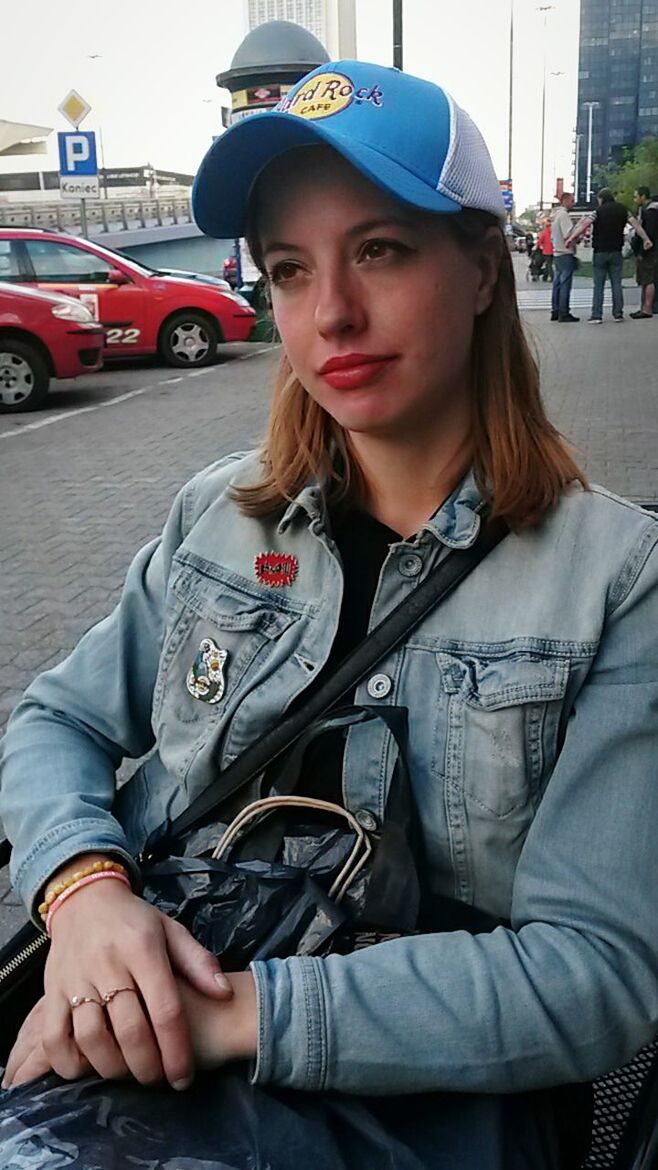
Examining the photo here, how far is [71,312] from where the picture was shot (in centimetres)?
1236

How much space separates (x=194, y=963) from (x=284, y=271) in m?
0.87

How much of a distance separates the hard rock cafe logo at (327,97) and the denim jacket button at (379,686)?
684mm

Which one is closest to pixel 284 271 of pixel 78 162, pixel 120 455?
pixel 120 455

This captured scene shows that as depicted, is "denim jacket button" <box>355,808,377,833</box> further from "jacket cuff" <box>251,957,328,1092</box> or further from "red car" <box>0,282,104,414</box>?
"red car" <box>0,282,104,414</box>

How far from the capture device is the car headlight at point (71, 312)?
1223cm

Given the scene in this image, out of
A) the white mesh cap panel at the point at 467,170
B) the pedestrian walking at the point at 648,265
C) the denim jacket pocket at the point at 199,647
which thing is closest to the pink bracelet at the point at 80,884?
the denim jacket pocket at the point at 199,647

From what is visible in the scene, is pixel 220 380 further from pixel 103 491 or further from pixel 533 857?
pixel 533 857

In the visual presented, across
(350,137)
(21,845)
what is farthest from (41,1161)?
(350,137)

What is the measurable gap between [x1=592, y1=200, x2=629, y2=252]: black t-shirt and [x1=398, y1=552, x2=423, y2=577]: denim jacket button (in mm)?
17752

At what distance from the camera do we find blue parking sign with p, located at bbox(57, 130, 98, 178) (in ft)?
63.2

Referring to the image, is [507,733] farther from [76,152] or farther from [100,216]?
[100,216]

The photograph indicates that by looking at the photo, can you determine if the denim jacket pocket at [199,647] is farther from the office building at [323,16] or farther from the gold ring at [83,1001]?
the office building at [323,16]

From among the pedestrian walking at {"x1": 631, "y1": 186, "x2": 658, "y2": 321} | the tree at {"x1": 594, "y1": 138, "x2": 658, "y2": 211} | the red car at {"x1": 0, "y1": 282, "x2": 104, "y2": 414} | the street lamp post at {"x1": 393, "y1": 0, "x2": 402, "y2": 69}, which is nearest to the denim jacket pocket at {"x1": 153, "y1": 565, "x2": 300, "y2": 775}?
the red car at {"x1": 0, "y1": 282, "x2": 104, "y2": 414}

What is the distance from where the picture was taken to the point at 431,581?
1.53 metres
